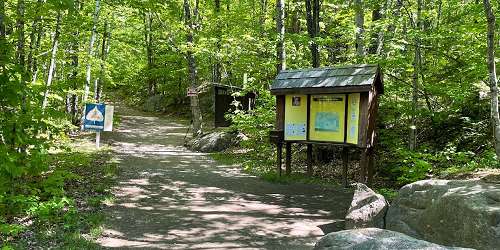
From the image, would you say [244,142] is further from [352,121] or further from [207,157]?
[352,121]

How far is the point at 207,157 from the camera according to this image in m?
15.4

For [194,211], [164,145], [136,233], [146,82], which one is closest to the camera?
[136,233]

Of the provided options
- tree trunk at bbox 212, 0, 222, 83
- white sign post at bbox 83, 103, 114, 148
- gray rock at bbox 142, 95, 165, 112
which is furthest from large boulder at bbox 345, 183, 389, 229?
gray rock at bbox 142, 95, 165, 112

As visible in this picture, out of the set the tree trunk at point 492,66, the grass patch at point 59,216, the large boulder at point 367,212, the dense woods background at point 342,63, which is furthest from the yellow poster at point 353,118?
the grass patch at point 59,216

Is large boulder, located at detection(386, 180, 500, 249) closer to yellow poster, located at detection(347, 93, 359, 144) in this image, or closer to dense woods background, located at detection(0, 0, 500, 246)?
dense woods background, located at detection(0, 0, 500, 246)

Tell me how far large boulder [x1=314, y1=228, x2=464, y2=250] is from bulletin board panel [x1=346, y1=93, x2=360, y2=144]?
5701 mm

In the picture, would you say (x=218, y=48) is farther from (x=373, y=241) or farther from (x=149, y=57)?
(x=149, y=57)

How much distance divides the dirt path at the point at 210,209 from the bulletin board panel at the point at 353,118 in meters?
1.26

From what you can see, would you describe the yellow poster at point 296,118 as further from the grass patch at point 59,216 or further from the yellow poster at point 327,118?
the grass patch at point 59,216

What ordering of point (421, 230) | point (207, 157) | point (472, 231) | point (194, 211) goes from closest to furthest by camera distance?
point (472, 231) < point (421, 230) < point (194, 211) < point (207, 157)

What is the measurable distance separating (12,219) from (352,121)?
23.5 feet

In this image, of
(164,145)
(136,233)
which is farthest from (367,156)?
(164,145)

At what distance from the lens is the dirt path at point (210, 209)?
6426 millimetres

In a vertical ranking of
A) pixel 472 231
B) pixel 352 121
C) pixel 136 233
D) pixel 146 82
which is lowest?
pixel 136 233
